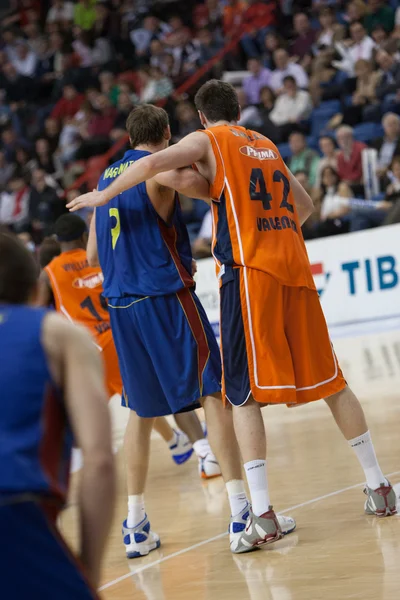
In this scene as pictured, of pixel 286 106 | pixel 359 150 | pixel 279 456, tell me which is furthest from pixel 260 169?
pixel 286 106

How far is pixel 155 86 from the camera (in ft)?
55.7

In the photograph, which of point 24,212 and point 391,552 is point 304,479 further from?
point 24,212

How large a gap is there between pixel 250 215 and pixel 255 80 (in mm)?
11809

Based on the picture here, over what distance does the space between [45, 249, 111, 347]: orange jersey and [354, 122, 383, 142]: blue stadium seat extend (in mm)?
7769

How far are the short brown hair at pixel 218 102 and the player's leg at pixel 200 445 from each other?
7.87 feet

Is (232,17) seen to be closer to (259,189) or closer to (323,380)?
(259,189)

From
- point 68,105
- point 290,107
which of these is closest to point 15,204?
point 68,105

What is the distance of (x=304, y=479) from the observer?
18.6 feet

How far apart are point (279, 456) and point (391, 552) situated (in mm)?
2541

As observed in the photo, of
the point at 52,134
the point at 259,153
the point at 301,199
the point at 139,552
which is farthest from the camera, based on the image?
the point at 52,134

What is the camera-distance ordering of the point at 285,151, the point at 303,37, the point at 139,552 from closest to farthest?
the point at 139,552, the point at 285,151, the point at 303,37

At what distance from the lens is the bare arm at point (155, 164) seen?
427 cm

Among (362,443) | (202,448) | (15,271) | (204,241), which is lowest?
(204,241)

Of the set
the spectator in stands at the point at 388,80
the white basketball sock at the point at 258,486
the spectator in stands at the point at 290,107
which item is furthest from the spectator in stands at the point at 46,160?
the white basketball sock at the point at 258,486
